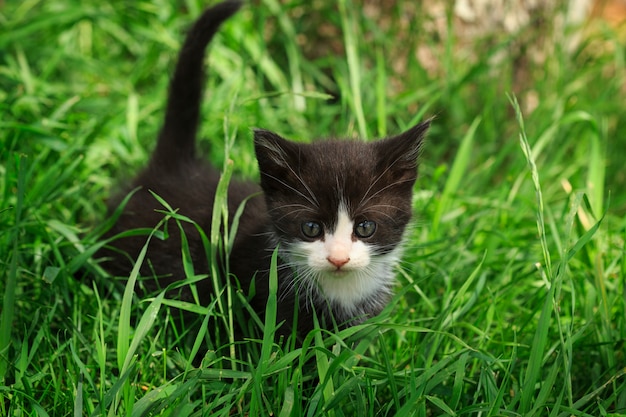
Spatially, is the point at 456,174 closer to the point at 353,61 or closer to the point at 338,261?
the point at 353,61

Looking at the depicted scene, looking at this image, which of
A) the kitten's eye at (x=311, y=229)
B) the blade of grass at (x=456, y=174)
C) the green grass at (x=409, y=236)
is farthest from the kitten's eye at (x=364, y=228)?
the blade of grass at (x=456, y=174)

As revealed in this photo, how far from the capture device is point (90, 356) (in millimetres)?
2404

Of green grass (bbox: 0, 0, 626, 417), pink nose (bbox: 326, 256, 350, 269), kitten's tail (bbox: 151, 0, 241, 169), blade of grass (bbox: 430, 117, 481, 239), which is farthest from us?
blade of grass (bbox: 430, 117, 481, 239)

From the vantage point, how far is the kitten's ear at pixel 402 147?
243 centimetres

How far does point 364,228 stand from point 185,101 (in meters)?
1.15

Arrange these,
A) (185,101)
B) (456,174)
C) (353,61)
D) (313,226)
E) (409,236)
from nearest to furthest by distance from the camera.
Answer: (313,226) → (409,236) → (185,101) → (456,174) → (353,61)

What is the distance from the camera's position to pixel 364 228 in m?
2.39

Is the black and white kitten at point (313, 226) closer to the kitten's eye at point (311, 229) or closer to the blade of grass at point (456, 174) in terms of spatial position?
the kitten's eye at point (311, 229)

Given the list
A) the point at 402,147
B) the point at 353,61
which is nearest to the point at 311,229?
the point at 402,147

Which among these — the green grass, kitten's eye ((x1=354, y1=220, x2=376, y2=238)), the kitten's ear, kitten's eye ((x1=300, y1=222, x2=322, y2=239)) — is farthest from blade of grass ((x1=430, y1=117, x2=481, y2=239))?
kitten's eye ((x1=300, y1=222, x2=322, y2=239))

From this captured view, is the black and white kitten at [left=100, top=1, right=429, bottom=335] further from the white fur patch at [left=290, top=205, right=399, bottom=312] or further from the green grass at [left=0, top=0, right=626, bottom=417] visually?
the green grass at [left=0, top=0, right=626, bottom=417]

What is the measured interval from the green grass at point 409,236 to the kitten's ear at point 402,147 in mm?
321

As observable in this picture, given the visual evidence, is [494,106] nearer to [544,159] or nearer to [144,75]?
[544,159]

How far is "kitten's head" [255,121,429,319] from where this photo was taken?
7.69 feet
